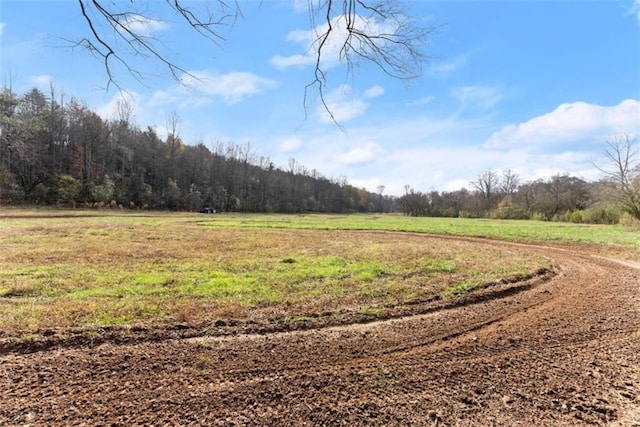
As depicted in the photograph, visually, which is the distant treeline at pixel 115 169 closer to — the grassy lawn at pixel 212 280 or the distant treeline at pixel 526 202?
the grassy lawn at pixel 212 280

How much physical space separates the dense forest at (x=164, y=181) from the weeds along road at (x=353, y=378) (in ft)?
84.7

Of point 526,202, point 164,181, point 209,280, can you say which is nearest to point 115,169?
point 164,181

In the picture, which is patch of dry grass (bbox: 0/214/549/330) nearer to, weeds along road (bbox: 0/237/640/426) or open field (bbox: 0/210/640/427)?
open field (bbox: 0/210/640/427)

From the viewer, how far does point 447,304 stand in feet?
20.9

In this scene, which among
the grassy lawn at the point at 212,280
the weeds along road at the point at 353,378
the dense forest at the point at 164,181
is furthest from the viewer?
the dense forest at the point at 164,181

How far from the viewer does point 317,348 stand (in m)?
4.37

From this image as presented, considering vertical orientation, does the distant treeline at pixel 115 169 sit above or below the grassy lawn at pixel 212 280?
above

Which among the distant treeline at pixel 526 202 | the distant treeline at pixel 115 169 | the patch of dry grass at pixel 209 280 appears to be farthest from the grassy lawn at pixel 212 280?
the distant treeline at pixel 526 202

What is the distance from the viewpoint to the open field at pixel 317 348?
3062 mm

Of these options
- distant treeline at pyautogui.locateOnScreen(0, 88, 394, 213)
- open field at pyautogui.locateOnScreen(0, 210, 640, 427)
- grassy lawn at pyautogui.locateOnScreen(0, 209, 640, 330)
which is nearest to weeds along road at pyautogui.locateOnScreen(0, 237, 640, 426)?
open field at pyautogui.locateOnScreen(0, 210, 640, 427)

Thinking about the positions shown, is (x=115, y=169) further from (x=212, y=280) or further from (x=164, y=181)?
(x=212, y=280)

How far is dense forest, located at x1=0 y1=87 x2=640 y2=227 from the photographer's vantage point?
3994 centimetres

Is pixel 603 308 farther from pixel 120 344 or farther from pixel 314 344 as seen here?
pixel 120 344

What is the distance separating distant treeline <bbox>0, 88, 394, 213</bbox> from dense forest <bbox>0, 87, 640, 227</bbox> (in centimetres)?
17
